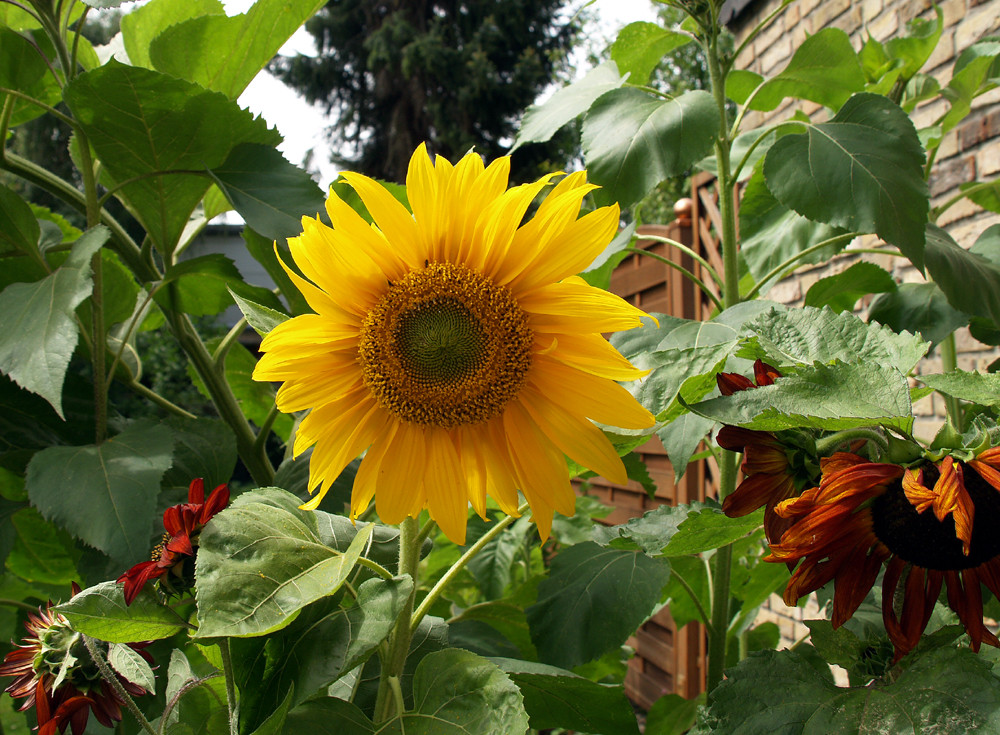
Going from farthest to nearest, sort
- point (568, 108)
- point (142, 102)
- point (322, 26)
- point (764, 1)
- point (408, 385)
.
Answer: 1. point (322, 26)
2. point (764, 1)
3. point (568, 108)
4. point (142, 102)
5. point (408, 385)

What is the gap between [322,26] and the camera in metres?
10.8

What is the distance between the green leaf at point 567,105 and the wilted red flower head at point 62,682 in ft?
1.80

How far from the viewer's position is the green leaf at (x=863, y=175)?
644mm

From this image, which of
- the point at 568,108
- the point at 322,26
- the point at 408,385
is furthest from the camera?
the point at 322,26

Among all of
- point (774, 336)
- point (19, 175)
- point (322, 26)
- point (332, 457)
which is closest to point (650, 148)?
point (774, 336)

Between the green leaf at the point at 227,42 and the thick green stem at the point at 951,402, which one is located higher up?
the green leaf at the point at 227,42

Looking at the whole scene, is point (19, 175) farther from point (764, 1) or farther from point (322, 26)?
point (322, 26)

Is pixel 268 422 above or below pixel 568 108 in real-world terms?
below

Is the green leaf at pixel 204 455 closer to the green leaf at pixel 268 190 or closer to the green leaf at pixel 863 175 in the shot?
the green leaf at pixel 268 190

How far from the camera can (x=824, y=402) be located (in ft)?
1.25

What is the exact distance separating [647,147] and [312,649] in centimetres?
49

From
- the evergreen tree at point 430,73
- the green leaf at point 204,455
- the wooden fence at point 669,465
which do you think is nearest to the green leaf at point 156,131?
the green leaf at point 204,455

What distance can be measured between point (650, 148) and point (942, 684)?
47 cm

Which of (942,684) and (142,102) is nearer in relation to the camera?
(942,684)
